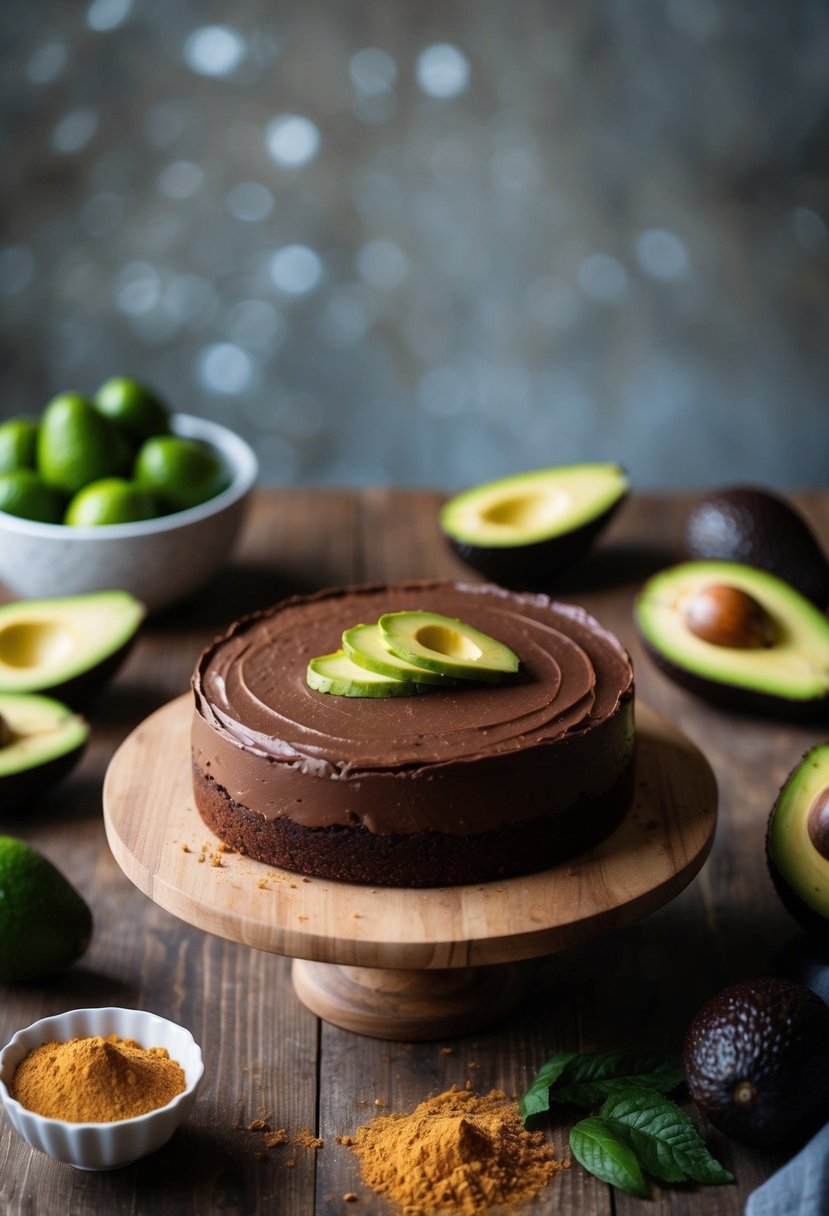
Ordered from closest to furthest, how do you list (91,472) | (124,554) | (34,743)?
(34,743) < (124,554) < (91,472)

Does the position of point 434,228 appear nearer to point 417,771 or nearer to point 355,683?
point 355,683

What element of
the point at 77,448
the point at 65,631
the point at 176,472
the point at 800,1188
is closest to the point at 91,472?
the point at 77,448

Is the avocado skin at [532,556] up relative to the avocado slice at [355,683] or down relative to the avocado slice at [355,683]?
down

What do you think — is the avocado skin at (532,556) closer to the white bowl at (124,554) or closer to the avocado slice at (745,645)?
the avocado slice at (745,645)

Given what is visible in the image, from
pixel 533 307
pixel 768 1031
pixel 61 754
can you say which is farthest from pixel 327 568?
pixel 533 307

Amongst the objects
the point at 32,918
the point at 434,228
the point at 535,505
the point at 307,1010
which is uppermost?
the point at 434,228

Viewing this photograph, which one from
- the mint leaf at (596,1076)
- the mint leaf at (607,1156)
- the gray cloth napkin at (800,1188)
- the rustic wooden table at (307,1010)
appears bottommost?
the rustic wooden table at (307,1010)

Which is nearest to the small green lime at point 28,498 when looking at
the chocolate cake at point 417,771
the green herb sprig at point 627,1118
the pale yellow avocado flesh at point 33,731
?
the pale yellow avocado flesh at point 33,731
